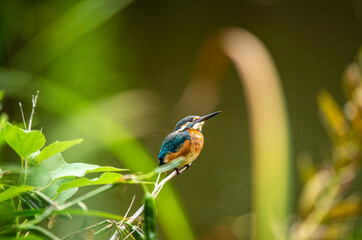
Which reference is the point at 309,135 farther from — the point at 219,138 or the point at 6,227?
the point at 6,227

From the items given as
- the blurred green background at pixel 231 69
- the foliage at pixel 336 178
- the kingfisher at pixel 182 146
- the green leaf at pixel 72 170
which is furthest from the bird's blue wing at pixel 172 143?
the blurred green background at pixel 231 69

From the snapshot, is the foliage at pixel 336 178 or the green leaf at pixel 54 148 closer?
the green leaf at pixel 54 148

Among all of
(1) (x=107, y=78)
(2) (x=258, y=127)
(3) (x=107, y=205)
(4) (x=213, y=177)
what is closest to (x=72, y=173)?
(2) (x=258, y=127)

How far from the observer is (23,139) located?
234 millimetres

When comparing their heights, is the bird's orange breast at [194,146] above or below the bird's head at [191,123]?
below

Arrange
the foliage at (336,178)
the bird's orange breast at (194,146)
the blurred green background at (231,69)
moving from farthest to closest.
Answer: the blurred green background at (231,69) < the foliage at (336,178) < the bird's orange breast at (194,146)

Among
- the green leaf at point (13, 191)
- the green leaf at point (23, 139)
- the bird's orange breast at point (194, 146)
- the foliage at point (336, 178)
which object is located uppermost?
the green leaf at point (23, 139)

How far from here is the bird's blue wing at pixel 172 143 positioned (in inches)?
13.8

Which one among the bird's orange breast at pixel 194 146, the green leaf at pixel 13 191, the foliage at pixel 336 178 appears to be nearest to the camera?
the green leaf at pixel 13 191

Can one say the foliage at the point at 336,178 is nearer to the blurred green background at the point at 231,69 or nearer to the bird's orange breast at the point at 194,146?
the bird's orange breast at the point at 194,146

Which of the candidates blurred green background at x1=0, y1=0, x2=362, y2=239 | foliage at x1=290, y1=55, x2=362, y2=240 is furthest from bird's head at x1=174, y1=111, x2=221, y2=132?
blurred green background at x1=0, y1=0, x2=362, y2=239

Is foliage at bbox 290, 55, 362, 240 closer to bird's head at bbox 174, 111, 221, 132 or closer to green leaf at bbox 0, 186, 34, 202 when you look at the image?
bird's head at bbox 174, 111, 221, 132

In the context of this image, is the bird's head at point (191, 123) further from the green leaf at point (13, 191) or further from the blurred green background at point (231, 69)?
the blurred green background at point (231, 69)

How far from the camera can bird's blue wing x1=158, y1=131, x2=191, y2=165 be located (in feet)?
1.15
